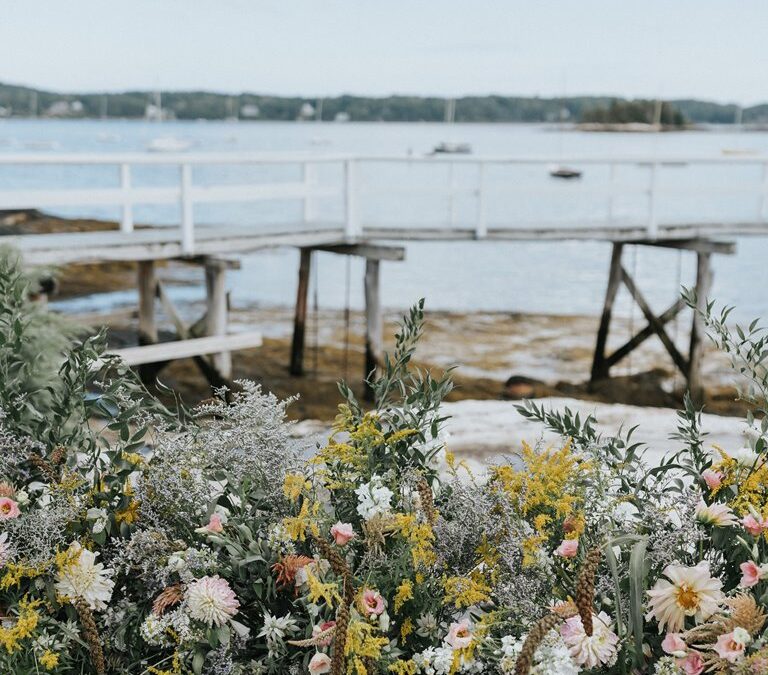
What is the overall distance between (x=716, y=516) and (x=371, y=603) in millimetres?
697

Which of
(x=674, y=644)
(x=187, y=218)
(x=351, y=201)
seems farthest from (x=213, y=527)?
(x=351, y=201)

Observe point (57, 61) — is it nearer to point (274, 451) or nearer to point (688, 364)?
point (688, 364)

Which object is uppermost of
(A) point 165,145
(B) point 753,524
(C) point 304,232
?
(B) point 753,524

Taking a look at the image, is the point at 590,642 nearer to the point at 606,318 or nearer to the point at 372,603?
the point at 372,603

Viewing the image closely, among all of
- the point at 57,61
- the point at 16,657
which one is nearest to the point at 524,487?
the point at 16,657

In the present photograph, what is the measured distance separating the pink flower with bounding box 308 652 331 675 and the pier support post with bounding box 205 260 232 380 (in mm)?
11032

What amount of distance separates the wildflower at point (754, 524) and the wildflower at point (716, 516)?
4cm

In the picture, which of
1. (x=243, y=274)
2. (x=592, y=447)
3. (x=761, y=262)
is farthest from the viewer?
(x=761, y=262)

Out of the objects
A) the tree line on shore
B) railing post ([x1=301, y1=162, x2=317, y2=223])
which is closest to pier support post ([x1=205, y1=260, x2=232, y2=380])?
railing post ([x1=301, y1=162, x2=317, y2=223])

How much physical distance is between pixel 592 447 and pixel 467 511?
321 millimetres

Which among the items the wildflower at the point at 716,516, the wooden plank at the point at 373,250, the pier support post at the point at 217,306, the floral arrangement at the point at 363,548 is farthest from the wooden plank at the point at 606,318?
the wildflower at the point at 716,516

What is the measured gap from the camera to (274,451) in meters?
2.46

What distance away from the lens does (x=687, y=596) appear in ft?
6.75

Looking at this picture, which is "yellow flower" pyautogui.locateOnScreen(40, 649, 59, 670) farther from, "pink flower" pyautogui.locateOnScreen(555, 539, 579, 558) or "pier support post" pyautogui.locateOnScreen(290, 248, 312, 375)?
"pier support post" pyautogui.locateOnScreen(290, 248, 312, 375)
